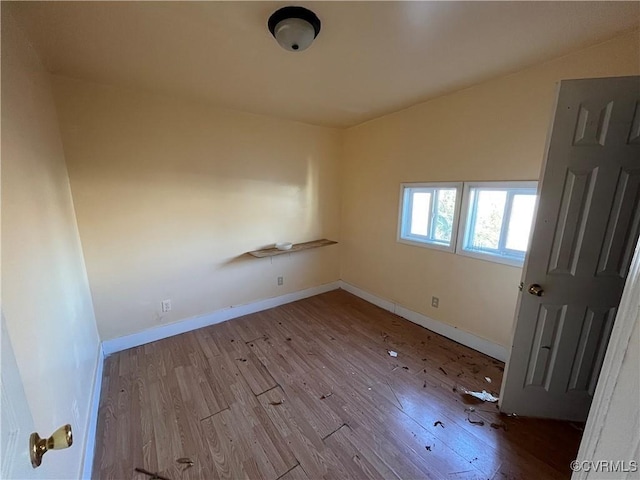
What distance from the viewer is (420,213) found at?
294 cm

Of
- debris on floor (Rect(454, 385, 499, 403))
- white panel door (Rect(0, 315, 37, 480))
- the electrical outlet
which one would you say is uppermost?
white panel door (Rect(0, 315, 37, 480))

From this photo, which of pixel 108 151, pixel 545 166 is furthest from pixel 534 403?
pixel 108 151

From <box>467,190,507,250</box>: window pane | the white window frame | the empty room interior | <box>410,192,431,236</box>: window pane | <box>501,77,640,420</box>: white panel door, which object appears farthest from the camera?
<box>410,192,431,236</box>: window pane

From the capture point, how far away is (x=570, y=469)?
1438mm

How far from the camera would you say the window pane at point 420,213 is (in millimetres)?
2852

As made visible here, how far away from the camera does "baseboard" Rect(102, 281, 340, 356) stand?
7.97ft

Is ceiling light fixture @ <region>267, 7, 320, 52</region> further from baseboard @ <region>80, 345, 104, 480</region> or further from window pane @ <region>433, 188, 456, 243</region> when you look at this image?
baseboard @ <region>80, 345, 104, 480</region>

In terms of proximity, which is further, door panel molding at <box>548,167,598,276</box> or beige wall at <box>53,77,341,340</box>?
beige wall at <box>53,77,341,340</box>

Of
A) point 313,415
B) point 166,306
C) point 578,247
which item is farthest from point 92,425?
point 578,247

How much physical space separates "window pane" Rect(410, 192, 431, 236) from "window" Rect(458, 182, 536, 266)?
1.47ft

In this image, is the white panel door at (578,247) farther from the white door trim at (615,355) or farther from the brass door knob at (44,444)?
the brass door knob at (44,444)

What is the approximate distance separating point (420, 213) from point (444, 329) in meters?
1.27

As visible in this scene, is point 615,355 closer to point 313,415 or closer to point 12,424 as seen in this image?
point 12,424
